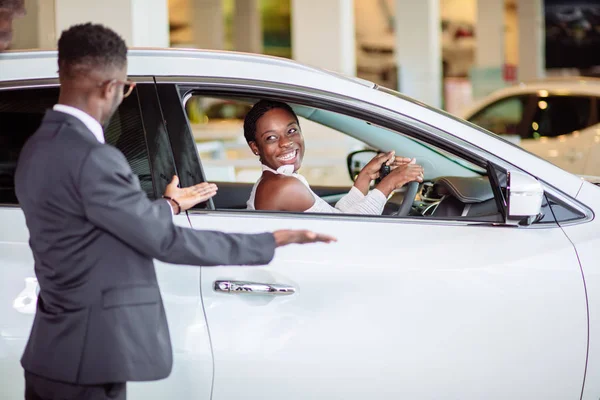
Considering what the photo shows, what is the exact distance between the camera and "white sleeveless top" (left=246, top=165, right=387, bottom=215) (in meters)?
3.49

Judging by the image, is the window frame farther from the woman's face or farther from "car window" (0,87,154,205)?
the woman's face

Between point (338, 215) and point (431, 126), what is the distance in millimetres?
449

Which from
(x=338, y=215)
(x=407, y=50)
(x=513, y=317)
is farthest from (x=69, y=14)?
(x=407, y=50)

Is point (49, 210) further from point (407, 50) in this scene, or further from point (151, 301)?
point (407, 50)

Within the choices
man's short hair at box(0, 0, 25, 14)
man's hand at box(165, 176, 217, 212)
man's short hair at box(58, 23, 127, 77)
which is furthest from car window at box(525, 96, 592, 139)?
man's short hair at box(58, 23, 127, 77)

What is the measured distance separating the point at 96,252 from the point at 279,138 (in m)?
1.42

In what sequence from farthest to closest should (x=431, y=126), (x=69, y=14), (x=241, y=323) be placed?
1. (x=69, y=14)
2. (x=431, y=126)
3. (x=241, y=323)

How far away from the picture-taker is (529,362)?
3162 millimetres

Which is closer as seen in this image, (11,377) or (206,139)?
(11,377)

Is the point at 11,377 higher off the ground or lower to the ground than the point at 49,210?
lower

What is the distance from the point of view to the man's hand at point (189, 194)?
115 inches

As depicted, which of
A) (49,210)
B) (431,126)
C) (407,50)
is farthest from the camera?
(407,50)

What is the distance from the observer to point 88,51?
242 centimetres

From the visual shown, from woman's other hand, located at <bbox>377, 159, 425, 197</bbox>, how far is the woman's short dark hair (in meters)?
0.46
